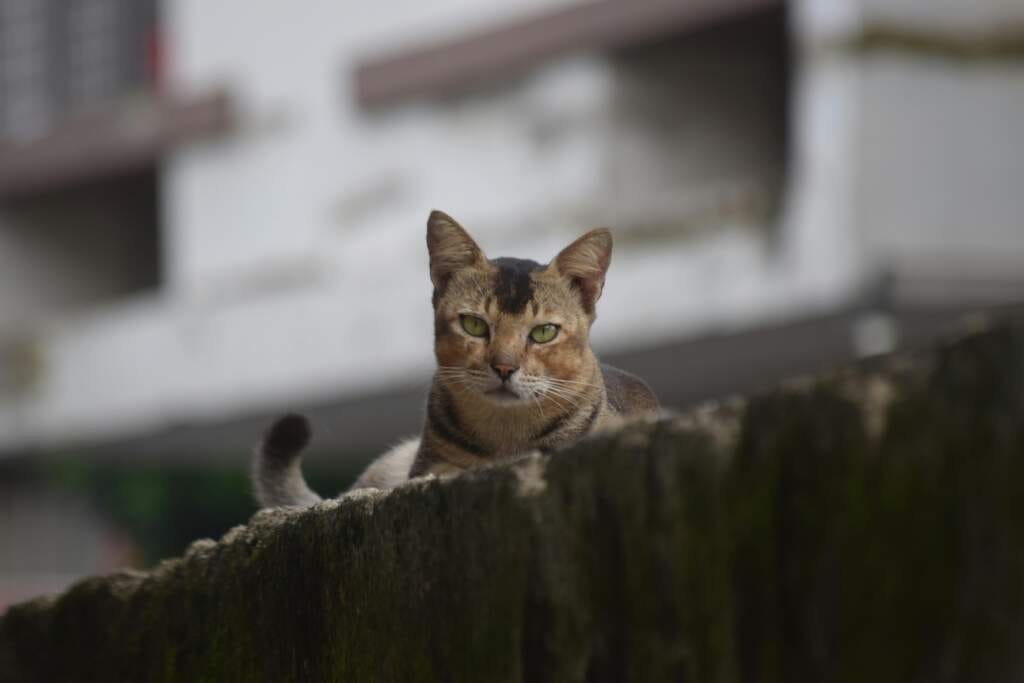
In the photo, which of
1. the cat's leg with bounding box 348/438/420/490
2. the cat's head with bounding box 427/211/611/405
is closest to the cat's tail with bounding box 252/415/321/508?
the cat's leg with bounding box 348/438/420/490

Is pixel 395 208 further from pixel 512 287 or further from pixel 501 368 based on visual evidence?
pixel 501 368

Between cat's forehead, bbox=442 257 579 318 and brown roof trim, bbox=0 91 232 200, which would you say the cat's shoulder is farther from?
brown roof trim, bbox=0 91 232 200

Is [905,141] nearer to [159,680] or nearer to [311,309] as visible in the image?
[311,309]

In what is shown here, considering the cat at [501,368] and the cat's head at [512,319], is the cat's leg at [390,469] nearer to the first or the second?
the cat at [501,368]

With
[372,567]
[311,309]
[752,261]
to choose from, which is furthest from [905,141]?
[372,567]

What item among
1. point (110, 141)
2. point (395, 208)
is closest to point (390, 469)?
point (395, 208)

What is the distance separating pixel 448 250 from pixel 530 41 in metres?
11.3

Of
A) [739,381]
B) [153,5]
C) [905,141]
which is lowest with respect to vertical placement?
[739,381]

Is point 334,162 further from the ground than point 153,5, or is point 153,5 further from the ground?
point 153,5

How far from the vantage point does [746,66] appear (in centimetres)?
1483

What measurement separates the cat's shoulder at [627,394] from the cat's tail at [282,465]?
572 millimetres

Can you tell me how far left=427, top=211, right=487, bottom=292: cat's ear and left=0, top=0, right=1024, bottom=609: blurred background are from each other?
744 cm

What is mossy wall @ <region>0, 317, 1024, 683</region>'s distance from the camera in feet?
4.75

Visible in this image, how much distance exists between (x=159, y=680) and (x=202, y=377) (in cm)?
1364
